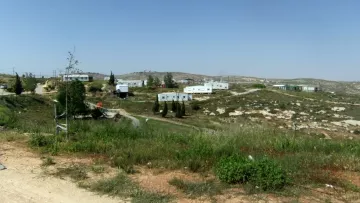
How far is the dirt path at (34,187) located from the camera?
5727 mm

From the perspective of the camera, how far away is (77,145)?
30.7 feet

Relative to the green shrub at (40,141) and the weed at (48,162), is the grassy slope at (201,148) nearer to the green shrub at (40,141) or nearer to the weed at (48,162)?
the green shrub at (40,141)

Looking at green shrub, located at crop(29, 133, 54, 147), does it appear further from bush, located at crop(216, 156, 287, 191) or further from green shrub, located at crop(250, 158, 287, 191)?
green shrub, located at crop(250, 158, 287, 191)

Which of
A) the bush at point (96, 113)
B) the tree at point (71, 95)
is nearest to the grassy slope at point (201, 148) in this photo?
the tree at point (71, 95)

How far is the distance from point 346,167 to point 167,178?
390 cm

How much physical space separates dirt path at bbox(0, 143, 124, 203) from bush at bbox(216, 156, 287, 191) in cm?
206

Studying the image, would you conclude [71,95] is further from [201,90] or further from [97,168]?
[201,90]

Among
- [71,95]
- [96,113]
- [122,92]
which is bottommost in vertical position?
[96,113]

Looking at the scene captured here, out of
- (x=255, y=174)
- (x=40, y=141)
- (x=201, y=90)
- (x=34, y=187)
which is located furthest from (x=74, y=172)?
(x=201, y=90)

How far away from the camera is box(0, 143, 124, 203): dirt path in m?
5.73

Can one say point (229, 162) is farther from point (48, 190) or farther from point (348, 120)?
point (348, 120)

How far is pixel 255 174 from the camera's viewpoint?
6.21 m

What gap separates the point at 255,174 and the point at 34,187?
4.03 meters

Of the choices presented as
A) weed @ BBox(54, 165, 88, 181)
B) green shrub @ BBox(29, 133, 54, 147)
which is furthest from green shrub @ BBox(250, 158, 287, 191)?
green shrub @ BBox(29, 133, 54, 147)
